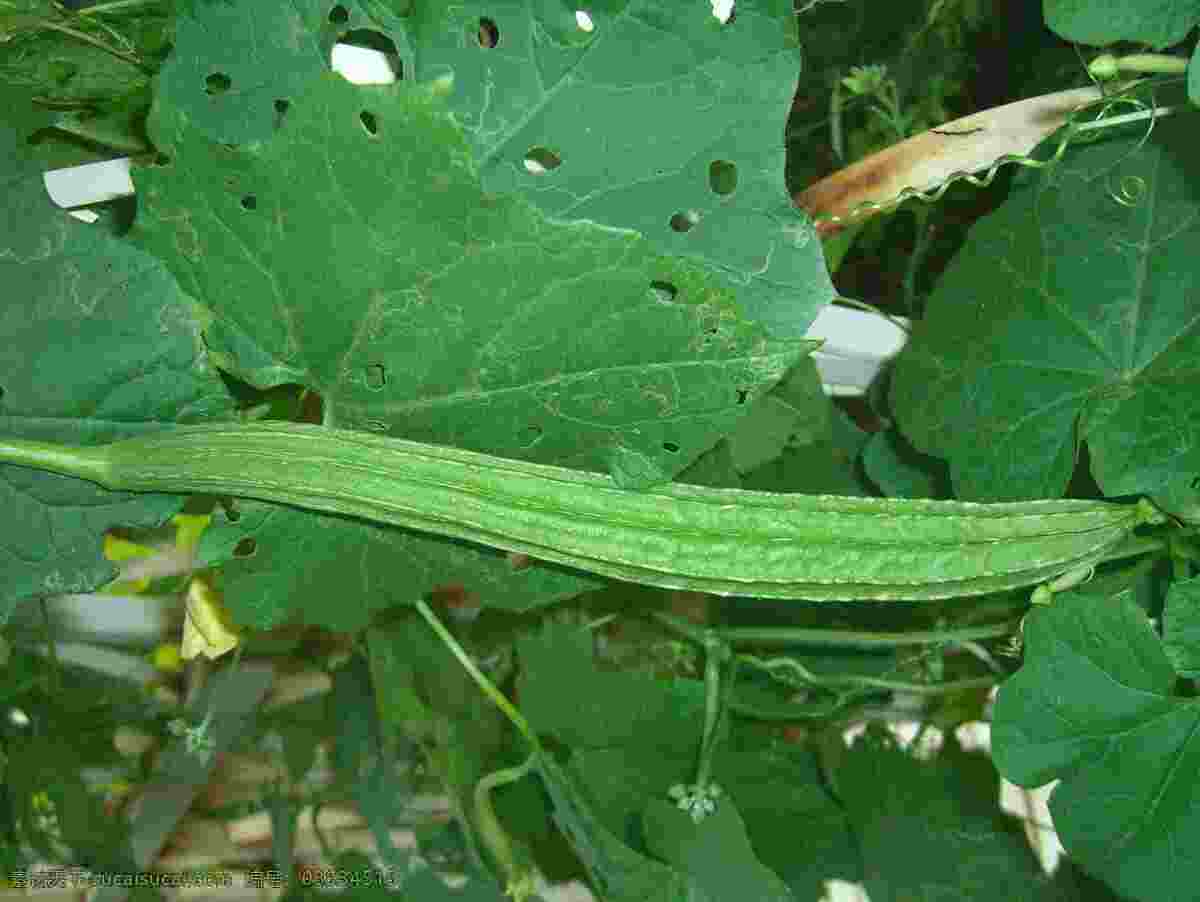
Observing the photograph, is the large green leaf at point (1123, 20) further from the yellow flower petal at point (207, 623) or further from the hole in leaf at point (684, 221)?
the yellow flower petal at point (207, 623)

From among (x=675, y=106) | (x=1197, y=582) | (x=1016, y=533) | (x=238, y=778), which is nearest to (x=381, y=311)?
(x=675, y=106)

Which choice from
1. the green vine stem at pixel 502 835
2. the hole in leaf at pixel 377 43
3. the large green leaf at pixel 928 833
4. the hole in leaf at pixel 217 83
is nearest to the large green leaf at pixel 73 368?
the hole in leaf at pixel 217 83

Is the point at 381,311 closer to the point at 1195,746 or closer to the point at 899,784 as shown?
the point at 1195,746

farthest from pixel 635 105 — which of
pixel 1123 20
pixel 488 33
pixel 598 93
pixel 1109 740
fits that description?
pixel 1109 740

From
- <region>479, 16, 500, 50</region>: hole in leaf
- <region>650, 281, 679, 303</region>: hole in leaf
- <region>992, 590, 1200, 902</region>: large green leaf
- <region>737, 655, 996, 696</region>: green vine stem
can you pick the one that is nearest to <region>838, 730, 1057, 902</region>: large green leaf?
<region>737, 655, 996, 696</region>: green vine stem

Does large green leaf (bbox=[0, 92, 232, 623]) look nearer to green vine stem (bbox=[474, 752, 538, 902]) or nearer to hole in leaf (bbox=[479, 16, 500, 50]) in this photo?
hole in leaf (bbox=[479, 16, 500, 50])
